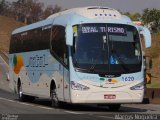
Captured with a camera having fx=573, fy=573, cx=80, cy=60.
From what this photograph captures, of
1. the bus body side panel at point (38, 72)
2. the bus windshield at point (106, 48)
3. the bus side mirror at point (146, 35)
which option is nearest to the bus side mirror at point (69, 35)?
the bus windshield at point (106, 48)

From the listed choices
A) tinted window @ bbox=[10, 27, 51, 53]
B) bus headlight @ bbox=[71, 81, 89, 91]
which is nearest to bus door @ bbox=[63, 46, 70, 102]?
bus headlight @ bbox=[71, 81, 89, 91]

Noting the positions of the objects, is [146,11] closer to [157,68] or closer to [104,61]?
[157,68]

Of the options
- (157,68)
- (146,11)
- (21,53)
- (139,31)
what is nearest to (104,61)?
(139,31)

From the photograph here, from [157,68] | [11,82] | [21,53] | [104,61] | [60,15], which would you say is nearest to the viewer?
[104,61]

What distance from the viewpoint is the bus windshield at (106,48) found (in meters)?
19.7

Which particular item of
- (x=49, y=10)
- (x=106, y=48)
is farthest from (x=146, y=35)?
(x=49, y=10)

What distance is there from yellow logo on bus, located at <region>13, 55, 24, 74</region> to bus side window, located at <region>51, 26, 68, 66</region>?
5.97m

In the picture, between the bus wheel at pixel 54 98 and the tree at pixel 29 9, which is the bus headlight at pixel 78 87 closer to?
the bus wheel at pixel 54 98

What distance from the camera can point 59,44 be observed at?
2111 centimetres

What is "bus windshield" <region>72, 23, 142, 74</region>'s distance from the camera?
1967 centimetres

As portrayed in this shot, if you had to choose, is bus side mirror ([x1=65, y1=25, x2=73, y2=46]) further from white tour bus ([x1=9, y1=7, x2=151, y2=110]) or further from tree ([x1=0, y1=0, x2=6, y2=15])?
tree ([x1=0, y1=0, x2=6, y2=15])

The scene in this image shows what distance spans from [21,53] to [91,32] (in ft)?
28.2

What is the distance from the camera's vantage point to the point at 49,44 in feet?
74.1

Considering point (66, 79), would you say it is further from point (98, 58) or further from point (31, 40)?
point (31, 40)
